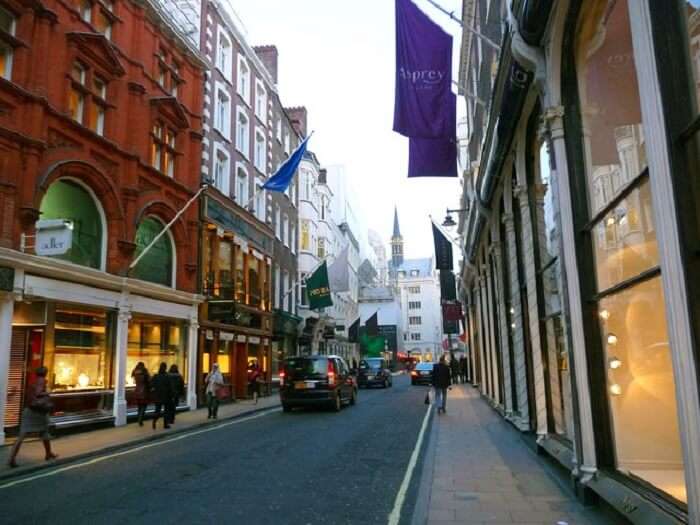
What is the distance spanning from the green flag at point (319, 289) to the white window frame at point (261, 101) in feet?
30.6

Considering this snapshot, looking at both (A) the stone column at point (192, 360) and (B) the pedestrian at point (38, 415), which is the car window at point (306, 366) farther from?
(B) the pedestrian at point (38, 415)

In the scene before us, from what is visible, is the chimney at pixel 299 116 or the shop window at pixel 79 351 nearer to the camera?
the shop window at pixel 79 351

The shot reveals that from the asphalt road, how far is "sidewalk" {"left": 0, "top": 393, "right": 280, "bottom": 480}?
688 millimetres

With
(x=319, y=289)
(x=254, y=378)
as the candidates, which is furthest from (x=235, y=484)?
(x=319, y=289)

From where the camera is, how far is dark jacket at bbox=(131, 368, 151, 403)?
17.2 m

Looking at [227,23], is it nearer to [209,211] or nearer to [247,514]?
[209,211]

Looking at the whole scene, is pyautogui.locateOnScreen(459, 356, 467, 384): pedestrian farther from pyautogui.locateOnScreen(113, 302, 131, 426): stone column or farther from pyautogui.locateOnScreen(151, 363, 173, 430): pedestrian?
pyautogui.locateOnScreen(151, 363, 173, 430): pedestrian

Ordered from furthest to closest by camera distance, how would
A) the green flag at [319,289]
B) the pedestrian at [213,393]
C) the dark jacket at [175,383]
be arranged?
the green flag at [319,289] → the pedestrian at [213,393] → the dark jacket at [175,383]

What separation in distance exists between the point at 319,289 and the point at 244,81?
1163 cm

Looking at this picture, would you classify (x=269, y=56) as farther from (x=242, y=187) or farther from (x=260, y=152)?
(x=242, y=187)

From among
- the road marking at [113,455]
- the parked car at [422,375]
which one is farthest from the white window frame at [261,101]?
the parked car at [422,375]

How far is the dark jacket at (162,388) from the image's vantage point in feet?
53.4

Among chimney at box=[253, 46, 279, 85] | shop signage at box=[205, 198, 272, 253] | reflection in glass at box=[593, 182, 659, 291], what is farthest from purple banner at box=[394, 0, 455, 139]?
chimney at box=[253, 46, 279, 85]

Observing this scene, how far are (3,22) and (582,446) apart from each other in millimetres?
15566
